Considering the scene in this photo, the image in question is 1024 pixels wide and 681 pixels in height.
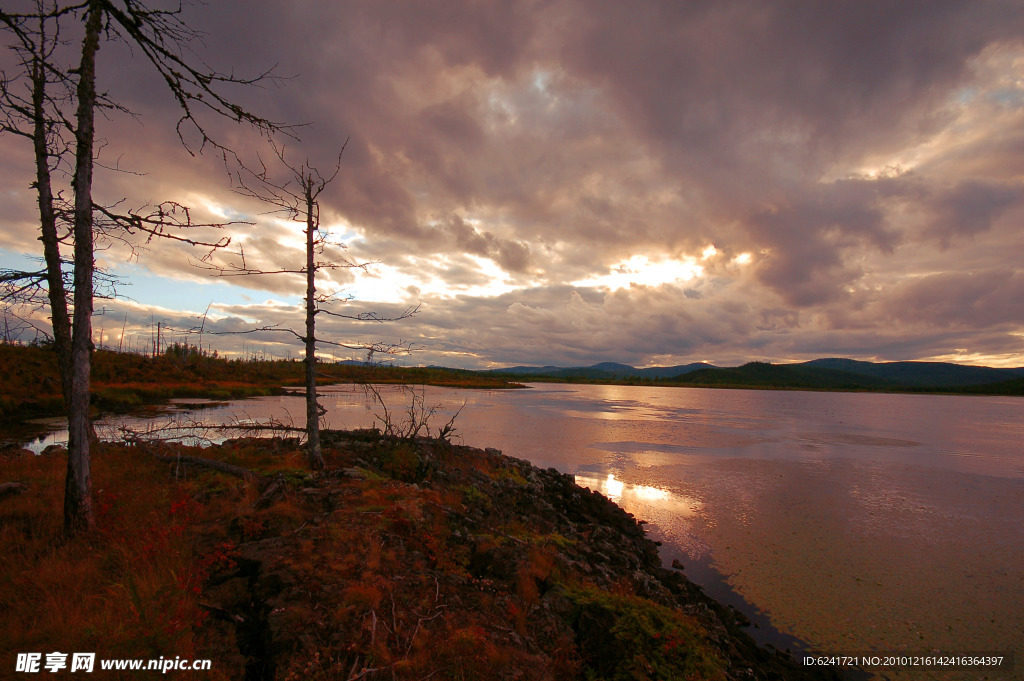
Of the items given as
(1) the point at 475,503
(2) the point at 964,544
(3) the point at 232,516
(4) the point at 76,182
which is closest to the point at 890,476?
(2) the point at 964,544

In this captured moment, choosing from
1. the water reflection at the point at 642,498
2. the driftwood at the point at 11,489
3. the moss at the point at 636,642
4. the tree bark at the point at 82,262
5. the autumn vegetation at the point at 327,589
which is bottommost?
the water reflection at the point at 642,498

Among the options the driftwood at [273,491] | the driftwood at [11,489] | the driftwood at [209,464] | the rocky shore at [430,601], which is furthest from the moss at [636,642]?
the driftwood at [11,489]

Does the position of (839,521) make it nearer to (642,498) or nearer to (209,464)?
(642,498)

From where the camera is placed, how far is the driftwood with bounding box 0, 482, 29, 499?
27.3 ft

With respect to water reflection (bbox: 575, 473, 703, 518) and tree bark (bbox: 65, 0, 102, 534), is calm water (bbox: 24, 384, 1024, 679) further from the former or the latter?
tree bark (bbox: 65, 0, 102, 534)

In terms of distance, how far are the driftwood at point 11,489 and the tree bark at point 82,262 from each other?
3545 mm

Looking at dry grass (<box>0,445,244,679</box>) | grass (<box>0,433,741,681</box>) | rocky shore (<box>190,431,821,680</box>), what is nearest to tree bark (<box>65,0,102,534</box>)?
dry grass (<box>0,445,244,679</box>)

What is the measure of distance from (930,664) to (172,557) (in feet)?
43.8

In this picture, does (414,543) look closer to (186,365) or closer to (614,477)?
(186,365)

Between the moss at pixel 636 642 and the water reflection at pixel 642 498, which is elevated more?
the moss at pixel 636 642

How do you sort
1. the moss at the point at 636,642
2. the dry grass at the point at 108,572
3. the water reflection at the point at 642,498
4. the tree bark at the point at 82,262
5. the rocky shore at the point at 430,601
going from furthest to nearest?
the water reflection at the point at 642,498
the tree bark at the point at 82,262
the moss at the point at 636,642
the rocky shore at the point at 430,601
the dry grass at the point at 108,572

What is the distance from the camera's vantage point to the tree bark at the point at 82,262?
241 inches

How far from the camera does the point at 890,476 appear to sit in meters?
23.0

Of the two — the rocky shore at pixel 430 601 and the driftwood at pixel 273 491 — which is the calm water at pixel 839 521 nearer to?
the rocky shore at pixel 430 601
